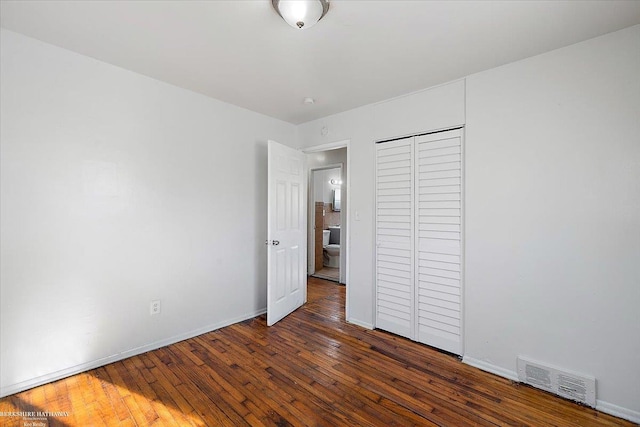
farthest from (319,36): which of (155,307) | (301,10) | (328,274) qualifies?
(328,274)

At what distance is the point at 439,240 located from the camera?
2.62m

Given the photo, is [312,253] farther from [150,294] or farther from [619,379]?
[619,379]

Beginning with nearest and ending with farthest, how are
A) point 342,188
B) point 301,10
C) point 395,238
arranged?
point 301,10 < point 395,238 < point 342,188

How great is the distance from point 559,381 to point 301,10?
9.62 feet

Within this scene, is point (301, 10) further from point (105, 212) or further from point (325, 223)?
point (325, 223)

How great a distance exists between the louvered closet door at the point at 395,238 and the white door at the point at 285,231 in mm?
1066

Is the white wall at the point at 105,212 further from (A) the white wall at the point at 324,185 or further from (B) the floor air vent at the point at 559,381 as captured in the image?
(B) the floor air vent at the point at 559,381

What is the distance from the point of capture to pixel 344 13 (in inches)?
65.7

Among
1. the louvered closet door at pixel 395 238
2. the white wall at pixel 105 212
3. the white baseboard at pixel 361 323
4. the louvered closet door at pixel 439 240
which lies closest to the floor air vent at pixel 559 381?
the louvered closet door at pixel 439 240

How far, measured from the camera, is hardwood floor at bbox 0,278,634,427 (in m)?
1.72

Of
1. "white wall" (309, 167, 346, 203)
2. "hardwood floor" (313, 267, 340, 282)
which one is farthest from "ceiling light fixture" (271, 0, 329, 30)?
"hardwood floor" (313, 267, 340, 282)

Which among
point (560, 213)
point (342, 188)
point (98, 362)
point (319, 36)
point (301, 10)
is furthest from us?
point (342, 188)

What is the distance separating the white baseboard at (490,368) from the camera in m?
2.15

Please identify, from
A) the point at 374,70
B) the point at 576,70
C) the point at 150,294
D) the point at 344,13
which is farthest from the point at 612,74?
the point at 150,294
